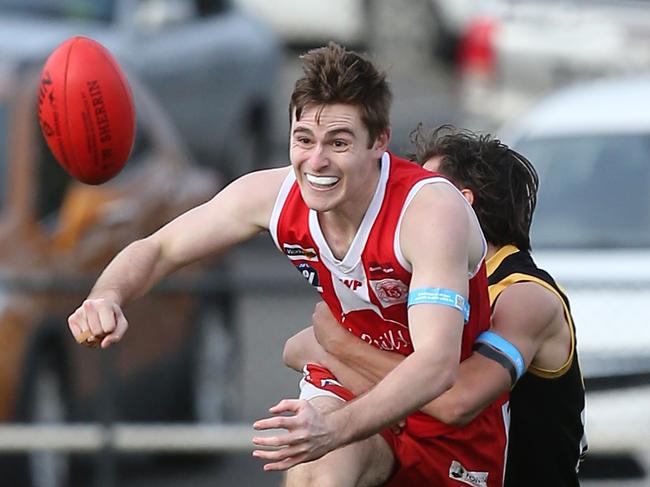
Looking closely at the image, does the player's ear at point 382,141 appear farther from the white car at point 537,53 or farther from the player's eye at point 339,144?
the white car at point 537,53

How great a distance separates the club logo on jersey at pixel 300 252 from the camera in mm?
5164

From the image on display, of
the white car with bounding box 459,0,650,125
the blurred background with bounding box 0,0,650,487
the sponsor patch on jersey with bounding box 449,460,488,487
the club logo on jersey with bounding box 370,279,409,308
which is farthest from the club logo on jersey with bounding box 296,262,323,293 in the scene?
the white car with bounding box 459,0,650,125

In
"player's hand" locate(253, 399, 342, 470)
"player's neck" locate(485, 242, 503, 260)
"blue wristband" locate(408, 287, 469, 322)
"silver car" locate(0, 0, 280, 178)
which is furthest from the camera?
"silver car" locate(0, 0, 280, 178)

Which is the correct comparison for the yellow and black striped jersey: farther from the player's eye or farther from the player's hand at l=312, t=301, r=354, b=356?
the player's eye

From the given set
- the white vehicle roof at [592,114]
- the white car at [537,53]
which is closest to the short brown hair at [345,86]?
the white vehicle roof at [592,114]

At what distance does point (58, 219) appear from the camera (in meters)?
9.34

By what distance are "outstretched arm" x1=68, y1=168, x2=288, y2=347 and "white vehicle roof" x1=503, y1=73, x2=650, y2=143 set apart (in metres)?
5.04

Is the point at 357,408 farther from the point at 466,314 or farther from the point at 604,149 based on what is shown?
the point at 604,149

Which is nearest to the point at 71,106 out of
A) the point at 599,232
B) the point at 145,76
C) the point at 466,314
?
the point at 466,314

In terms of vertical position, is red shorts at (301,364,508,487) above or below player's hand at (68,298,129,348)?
below

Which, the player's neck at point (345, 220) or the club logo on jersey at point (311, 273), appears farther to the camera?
the club logo on jersey at point (311, 273)

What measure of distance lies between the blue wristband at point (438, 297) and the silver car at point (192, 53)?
5.68 metres

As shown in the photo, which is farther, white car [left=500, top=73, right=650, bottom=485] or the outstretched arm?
white car [left=500, top=73, right=650, bottom=485]

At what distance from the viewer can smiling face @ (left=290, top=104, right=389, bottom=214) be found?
192 inches
